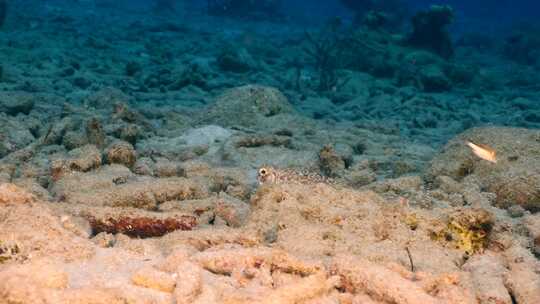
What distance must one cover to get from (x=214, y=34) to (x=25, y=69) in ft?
39.7

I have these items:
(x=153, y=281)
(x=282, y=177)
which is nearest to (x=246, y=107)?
(x=282, y=177)

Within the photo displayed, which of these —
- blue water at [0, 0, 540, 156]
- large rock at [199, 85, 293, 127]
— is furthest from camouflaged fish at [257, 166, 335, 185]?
blue water at [0, 0, 540, 156]

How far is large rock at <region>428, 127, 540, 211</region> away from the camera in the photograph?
4082 mm

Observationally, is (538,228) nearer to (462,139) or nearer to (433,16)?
(462,139)

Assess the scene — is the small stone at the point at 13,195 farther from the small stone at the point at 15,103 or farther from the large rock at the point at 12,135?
the small stone at the point at 15,103

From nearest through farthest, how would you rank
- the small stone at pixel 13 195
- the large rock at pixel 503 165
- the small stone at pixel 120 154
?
the small stone at pixel 13 195, the large rock at pixel 503 165, the small stone at pixel 120 154

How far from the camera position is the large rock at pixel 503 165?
4082 mm

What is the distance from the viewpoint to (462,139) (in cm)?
522

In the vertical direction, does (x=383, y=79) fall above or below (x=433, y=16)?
below

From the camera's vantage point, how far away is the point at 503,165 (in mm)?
4586

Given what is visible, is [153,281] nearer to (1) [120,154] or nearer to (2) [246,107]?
(1) [120,154]

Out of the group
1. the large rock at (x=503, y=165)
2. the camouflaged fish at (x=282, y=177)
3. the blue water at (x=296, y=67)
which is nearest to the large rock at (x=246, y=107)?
the blue water at (x=296, y=67)

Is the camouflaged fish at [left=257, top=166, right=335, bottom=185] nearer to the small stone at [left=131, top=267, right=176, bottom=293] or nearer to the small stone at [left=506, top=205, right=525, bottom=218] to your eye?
the small stone at [left=131, top=267, right=176, bottom=293]

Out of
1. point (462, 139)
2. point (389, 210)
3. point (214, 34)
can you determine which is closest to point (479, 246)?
point (389, 210)
